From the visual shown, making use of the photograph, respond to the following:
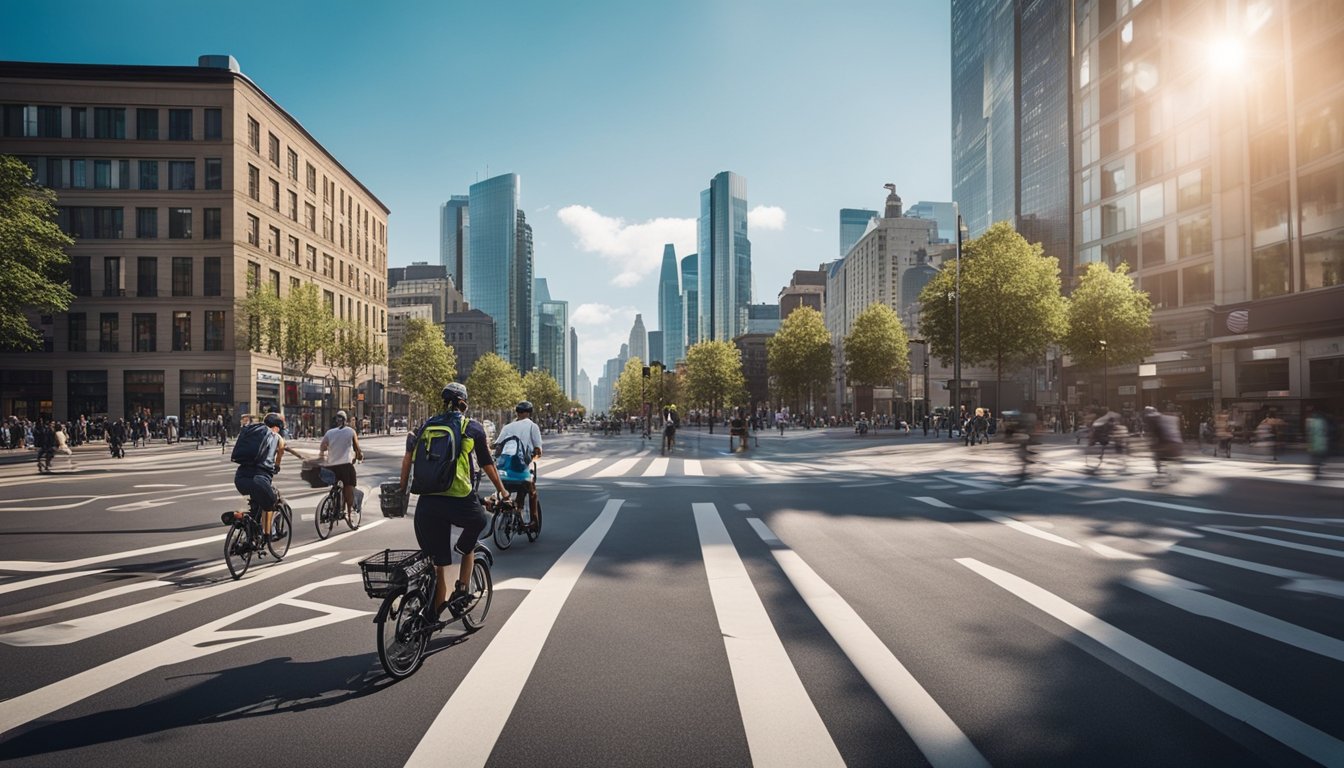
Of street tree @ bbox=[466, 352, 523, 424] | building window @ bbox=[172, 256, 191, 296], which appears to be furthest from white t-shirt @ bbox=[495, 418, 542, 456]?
street tree @ bbox=[466, 352, 523, 424]

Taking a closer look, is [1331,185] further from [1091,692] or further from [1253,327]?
[1091,692]

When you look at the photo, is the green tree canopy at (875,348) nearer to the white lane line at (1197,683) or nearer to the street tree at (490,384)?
the street tree at (490,384)

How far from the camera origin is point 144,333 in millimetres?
45969

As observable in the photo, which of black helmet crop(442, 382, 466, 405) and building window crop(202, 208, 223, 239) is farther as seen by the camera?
building window crop(202, 208, 223, 239)


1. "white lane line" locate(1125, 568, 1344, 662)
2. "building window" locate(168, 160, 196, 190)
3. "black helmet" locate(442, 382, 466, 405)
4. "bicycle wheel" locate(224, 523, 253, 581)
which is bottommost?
"white lane line" locate(1125, 568, 1344, 662)

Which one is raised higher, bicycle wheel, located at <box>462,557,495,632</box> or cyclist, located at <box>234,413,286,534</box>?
cyclist, located at <box>234,413,286,534</box>

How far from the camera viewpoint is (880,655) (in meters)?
5.04

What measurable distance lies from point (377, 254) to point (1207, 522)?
75.7 m

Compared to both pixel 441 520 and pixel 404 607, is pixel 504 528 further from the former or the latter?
pixel 404 607

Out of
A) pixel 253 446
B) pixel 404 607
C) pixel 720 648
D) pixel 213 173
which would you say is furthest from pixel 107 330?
pixel 720 648

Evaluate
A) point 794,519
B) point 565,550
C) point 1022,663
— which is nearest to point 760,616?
point 1022,663

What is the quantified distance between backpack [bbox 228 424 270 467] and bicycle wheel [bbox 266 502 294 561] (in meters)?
0.71

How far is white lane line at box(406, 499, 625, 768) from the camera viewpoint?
3621 mm

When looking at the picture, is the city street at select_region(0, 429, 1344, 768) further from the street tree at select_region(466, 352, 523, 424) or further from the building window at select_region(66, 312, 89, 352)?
the street tree at select_region(466, 352, 523, 424)
